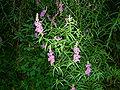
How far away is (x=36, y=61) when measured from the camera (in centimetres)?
238

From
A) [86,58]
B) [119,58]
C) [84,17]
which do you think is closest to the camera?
[86,58]

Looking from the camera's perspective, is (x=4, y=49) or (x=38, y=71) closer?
(x=38, y=71)

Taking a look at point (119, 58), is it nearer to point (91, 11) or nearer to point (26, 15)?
point (91, 11)

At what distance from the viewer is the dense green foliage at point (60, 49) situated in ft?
7.02

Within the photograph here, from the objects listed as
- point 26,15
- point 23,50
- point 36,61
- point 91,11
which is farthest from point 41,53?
point 91,11

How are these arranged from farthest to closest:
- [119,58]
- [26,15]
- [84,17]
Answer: [119,58]
[26,15]
[84,17]

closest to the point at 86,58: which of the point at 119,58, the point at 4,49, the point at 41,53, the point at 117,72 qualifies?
the point at 117,72

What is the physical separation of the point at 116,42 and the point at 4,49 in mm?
1482

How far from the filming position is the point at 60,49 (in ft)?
6.71

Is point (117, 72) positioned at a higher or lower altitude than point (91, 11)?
lower

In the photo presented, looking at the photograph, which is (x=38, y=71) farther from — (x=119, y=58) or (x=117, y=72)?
(x=119, y=58)

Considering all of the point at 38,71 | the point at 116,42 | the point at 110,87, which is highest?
the point at 116,42

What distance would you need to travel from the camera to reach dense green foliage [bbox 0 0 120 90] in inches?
84.3

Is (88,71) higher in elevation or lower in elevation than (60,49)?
lower
